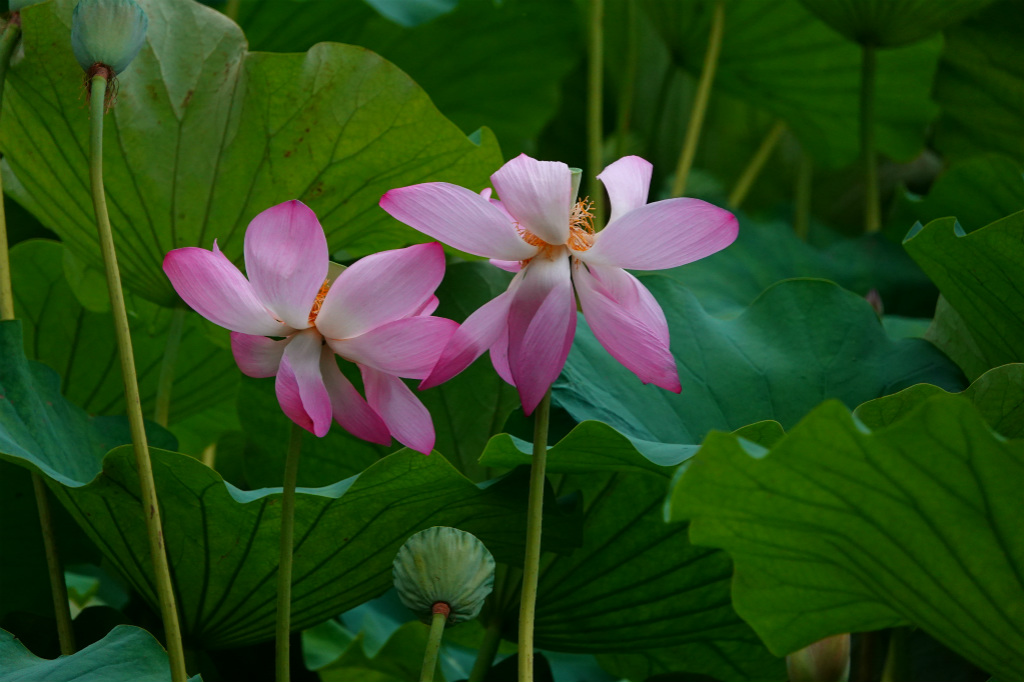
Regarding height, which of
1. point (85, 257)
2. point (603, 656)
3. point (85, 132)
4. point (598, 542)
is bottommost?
point (603, 656)

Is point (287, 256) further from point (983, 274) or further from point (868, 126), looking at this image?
point (868, 126)

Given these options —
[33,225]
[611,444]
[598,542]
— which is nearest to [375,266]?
[611,444]

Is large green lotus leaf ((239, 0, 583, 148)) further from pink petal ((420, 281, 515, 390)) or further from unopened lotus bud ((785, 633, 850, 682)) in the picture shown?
unopened lotus bud ((785, 633, 850, 682))

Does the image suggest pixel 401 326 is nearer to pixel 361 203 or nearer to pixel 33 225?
pixel 361 203

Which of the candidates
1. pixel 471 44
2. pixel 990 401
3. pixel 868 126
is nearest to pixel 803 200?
pixel 868 126

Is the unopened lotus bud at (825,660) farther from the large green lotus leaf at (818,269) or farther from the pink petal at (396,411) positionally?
the large green lotus leaf at (818,269)

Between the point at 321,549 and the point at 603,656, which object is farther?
the point at 603,656

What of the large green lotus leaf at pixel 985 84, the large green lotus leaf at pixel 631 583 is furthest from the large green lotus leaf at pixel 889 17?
the large green lotus leaf at pixel 631 583
